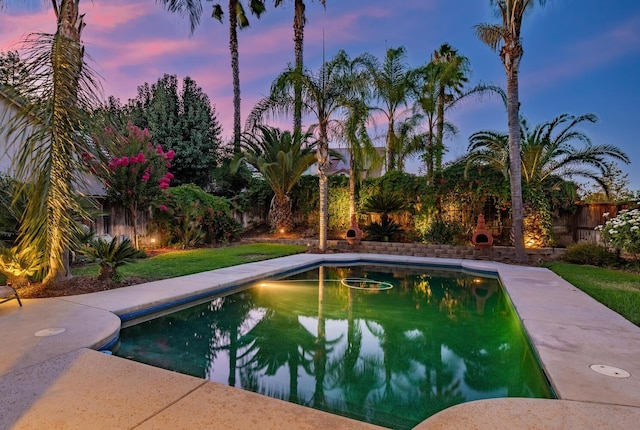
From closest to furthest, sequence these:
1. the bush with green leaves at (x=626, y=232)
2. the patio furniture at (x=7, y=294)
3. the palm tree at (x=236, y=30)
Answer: the patio furniture at (x=7, y=294) < the bush with green leaves at (x=626, y=232) < the palm tree at (x=236, y=30)

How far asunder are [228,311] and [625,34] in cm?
1642

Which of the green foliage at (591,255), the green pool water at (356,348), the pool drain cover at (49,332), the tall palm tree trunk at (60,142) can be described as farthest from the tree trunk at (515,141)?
the pool drain cover at (49,332)

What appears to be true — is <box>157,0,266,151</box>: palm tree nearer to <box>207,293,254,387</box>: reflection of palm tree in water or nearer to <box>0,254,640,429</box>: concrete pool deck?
<box>207,293,254,387</box>: reflection of palm tree in water

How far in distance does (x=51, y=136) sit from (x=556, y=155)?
13092 mm

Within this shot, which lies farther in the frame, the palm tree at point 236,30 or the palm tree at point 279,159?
the palm tree at point 236,30

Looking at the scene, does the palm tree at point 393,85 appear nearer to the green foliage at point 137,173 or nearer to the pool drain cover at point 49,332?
the green foliage at point 137,173

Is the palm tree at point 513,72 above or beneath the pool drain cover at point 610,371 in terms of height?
above

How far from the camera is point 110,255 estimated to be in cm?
595

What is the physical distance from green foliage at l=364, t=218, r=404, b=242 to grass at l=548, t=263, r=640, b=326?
5131mm

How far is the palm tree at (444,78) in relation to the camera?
12760 mm

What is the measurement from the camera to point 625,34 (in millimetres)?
12664

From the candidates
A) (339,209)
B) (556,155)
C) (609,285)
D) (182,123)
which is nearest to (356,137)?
(339,209)

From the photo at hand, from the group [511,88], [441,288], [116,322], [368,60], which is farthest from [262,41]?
[116,322]

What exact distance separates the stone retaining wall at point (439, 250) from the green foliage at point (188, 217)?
2607mm
